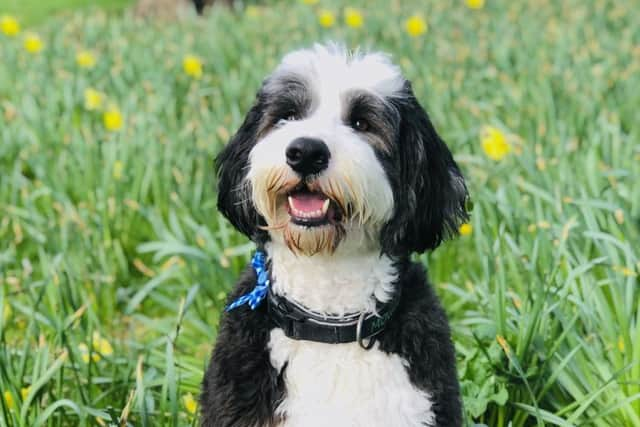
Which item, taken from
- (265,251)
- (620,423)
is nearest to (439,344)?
(265,251)

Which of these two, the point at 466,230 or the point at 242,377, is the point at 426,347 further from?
the point at 466,230

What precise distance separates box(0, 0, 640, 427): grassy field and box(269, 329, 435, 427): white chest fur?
51 cm

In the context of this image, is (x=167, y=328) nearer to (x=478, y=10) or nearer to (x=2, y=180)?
(x=2, y=180)

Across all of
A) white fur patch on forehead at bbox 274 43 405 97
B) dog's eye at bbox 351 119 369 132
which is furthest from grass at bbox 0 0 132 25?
dog's eye at bbox 351 119 369 132

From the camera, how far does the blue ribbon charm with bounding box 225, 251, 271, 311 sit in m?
2.16

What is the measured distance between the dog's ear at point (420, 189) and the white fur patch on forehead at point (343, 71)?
2.2 inches

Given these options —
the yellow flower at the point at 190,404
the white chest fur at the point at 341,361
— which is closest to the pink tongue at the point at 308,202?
the white chest fur at the point at 341,361

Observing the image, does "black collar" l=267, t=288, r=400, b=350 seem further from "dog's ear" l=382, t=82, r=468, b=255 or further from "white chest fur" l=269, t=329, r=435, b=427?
"dog's ear" l=382, t=82, r=468, b=255

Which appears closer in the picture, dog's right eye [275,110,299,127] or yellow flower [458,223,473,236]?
dog's right eye [275,110,299,127]

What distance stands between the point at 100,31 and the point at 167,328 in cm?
507

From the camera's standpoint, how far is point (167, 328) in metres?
3.38

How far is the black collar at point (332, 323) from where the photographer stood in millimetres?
2111

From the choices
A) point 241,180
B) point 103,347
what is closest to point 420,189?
point 241,180

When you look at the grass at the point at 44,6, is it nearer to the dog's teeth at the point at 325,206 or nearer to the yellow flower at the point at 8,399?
the yellow flower at the point at 8,399
